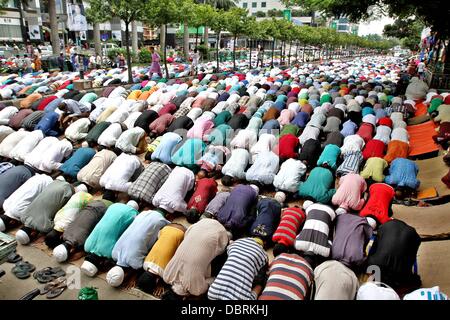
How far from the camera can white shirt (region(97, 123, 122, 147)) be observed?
8.41 m

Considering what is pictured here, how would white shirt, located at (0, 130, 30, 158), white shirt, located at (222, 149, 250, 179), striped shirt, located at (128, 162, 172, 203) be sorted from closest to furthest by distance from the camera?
1. striped shirt, located at (128, 162, 172, 203)
2. white shirt, located at (222, 149, 250, 179)
3. white shirt, located at (0, 130, 30, 158)

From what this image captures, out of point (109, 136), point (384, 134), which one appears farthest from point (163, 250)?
point (384, 134)

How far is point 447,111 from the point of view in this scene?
9828mm

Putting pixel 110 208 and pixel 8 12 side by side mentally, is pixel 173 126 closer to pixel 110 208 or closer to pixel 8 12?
pixel 110 208

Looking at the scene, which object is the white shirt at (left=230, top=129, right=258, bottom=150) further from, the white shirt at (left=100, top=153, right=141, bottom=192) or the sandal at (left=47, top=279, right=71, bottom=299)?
the sandal at (left=47, top=279, right=71, bottom=299)

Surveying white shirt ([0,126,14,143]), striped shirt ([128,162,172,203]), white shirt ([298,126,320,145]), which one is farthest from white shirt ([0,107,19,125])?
white shirt ([298,126,320,145])

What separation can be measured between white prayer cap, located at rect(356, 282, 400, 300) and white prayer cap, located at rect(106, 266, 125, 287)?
113 inches

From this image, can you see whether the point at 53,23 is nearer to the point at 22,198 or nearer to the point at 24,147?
the point at 24,147

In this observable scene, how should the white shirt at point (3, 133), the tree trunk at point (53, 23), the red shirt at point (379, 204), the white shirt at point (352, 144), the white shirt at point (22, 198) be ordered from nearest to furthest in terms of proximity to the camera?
1. the red shirt at point (379, 204)
2. the white shirt at point (22, 198)
3. the white shirt at point (352, 144)
4. the white shirt at point (3, 133)
5. the tree trunk at point (53, 23)

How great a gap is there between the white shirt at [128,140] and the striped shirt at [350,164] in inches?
189

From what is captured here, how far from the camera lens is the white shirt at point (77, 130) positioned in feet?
29.9

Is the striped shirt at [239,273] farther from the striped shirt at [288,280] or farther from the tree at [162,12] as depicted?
the tree at [162,12]

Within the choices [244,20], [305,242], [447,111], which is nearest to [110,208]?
[305,242]

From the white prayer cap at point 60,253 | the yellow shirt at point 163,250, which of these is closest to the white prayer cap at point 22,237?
the white prayer cap at point 60,253
